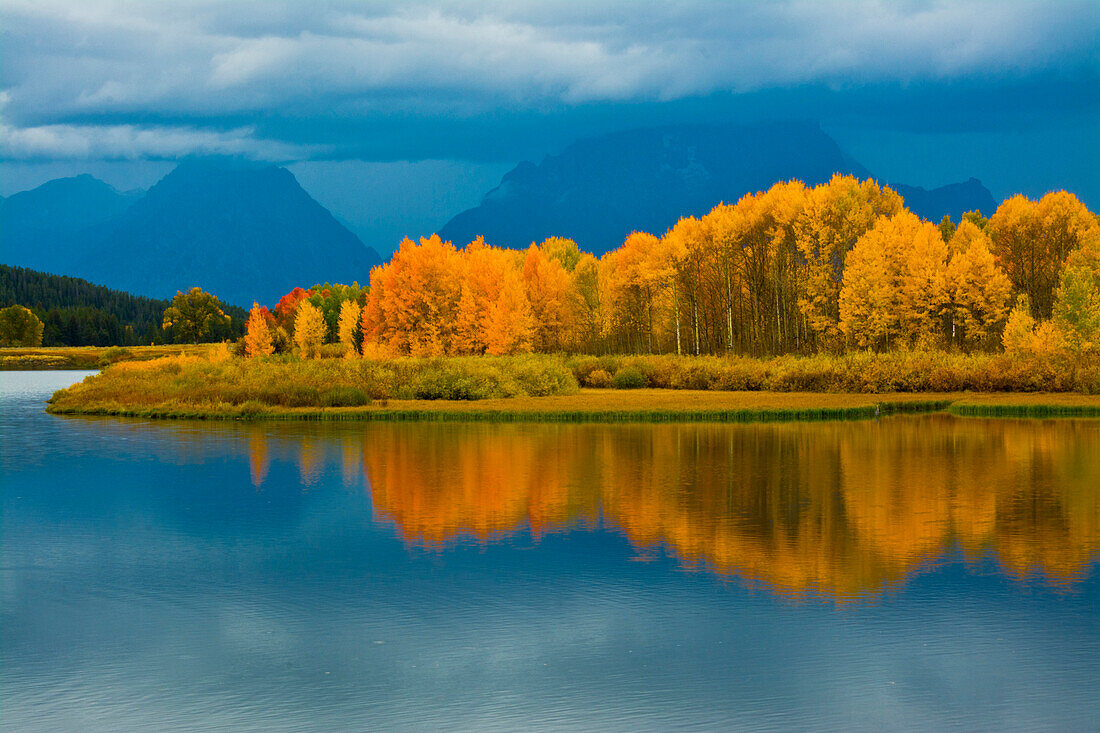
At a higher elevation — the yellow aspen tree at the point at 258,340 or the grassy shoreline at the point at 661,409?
the yellow aspen tree at the point at 258,340

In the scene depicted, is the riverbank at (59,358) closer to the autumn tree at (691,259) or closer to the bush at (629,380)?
the autumn tree at (691,259)

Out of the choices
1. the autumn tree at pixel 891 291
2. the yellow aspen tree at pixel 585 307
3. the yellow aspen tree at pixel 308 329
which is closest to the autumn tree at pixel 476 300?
the yellow aspen tree at pixel 585 307

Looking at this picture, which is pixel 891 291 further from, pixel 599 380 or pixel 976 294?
pixel 599 380

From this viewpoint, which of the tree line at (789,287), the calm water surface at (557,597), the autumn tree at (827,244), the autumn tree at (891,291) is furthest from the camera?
the autumn tree at (827,244)

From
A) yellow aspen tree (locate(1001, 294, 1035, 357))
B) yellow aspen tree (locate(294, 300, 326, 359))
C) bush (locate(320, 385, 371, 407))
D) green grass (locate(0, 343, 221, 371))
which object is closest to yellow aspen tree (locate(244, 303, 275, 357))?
yellow aspen tree (locate(294, 300, 326, 359))

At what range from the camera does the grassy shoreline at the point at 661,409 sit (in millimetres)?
37938

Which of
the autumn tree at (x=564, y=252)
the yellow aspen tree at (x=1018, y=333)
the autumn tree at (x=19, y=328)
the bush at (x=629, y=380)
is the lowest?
the bush at (x=629, y=380)

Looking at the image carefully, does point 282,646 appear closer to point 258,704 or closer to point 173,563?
point 258,704

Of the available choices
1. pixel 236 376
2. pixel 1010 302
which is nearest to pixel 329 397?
pixel 236 376

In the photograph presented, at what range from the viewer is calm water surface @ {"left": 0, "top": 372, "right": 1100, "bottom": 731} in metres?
8.84

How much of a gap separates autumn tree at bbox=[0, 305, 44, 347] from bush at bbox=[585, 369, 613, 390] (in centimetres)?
12609

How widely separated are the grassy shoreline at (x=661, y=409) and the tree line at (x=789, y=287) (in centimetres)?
1269

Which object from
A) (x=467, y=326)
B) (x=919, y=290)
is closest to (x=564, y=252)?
(x=467, y=326)

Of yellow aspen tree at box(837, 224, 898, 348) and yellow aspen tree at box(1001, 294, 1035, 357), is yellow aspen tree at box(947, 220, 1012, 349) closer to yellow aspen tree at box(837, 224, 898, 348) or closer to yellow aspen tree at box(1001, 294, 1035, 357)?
yellow aspen tree at box(837, 224, 898, 348)
